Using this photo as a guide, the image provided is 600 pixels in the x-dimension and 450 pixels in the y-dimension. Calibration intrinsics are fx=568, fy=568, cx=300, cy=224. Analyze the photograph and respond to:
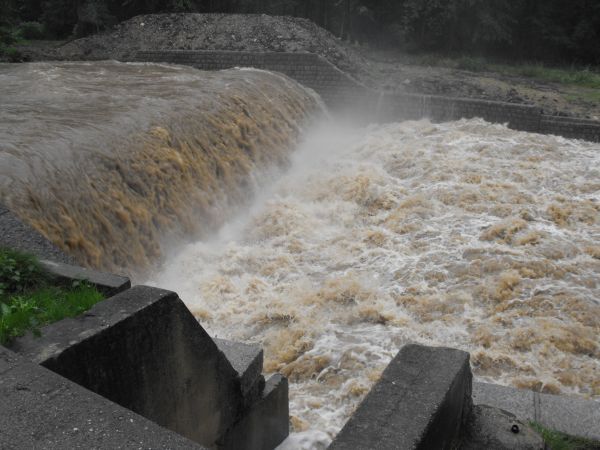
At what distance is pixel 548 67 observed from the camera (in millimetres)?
22375

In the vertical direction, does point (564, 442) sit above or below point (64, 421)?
below

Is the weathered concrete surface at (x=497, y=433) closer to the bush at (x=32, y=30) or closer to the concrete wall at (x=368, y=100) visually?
the concrete wall at (x=368, y=100)

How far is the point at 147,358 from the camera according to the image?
2914 millimetres

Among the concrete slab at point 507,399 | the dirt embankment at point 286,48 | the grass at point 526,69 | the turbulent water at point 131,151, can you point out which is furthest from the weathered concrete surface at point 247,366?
the grass at point 526,69

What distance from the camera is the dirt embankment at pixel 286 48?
15323 mm

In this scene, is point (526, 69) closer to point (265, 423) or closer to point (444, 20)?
point (444, 20)

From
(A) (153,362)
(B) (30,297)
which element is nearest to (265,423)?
(A) (153,362)

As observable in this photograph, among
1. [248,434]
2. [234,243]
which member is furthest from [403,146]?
[248,434]

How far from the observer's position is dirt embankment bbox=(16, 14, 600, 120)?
50.3ft

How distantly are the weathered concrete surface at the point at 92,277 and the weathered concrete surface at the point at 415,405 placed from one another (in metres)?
1.59

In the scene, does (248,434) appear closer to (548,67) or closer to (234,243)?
(234,243)

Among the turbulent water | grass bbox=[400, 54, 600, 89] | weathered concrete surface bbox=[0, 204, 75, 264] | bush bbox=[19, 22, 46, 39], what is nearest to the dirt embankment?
grass bbox=[400, 54, 600, 89]

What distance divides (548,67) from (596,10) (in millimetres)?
3205

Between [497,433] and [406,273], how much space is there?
362cm
